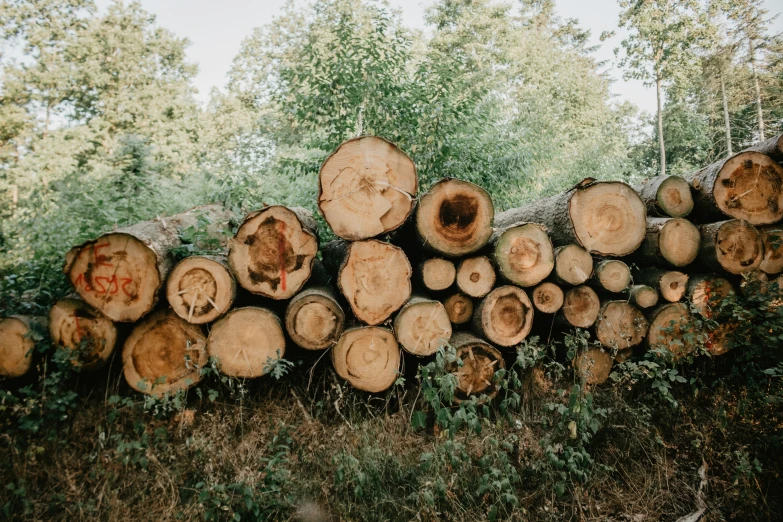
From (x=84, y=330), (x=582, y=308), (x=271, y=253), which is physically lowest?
(x=84, y=330)

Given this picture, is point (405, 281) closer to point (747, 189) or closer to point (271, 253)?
point (271, 253)

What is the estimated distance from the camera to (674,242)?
3205mm

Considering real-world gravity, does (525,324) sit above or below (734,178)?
below

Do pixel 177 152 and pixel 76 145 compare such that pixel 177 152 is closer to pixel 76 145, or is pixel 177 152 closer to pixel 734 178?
pixel 76 145

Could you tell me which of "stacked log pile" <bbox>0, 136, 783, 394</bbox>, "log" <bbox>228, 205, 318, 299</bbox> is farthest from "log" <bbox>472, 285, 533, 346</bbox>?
"log" <bbox>228, 205, 318, 299</bbox>

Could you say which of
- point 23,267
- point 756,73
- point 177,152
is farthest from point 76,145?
point 756,73

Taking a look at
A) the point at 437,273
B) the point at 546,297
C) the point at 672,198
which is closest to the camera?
the point at 437,273

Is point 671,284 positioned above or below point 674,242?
below

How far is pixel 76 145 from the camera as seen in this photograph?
13977 millimetres

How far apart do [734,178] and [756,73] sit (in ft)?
72.6

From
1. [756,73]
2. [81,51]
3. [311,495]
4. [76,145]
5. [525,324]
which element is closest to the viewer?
[311,495]

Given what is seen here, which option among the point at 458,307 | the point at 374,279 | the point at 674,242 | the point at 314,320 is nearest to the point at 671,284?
the point at 674,242

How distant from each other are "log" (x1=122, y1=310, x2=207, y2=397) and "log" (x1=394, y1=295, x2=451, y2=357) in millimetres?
1368

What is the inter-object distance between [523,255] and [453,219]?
1.90ft
